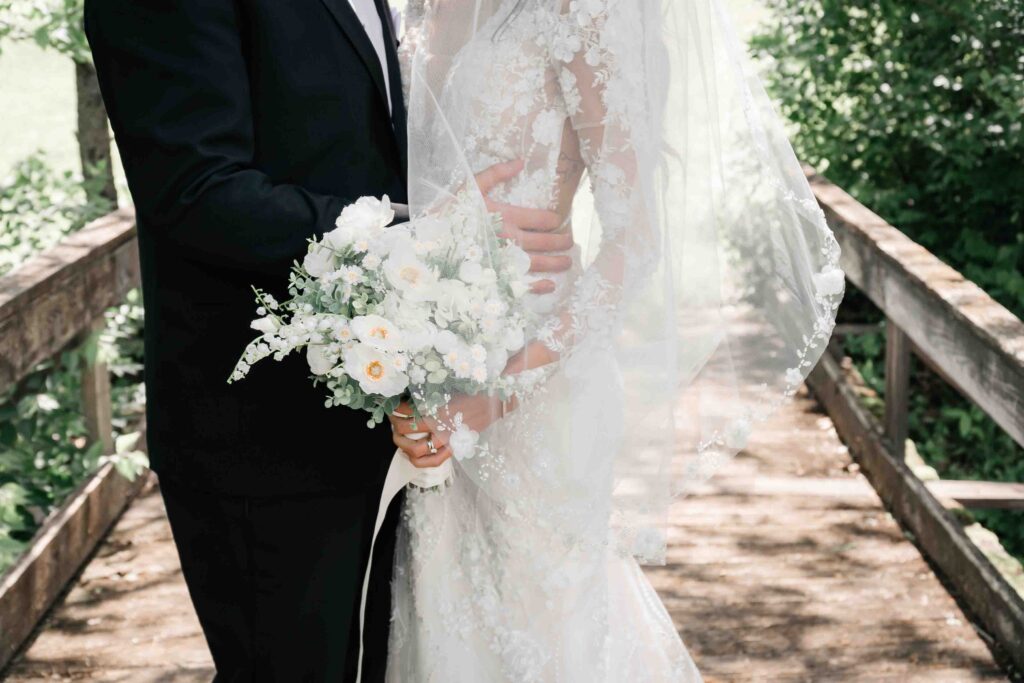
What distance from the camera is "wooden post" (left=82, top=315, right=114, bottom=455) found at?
379 centimetres

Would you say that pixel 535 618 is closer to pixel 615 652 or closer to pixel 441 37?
pixel 615 652

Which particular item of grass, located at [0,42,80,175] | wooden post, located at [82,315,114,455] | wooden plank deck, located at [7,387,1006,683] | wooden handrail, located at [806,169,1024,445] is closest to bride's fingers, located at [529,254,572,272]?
wooden handrail, located at [806,169,1024,445]

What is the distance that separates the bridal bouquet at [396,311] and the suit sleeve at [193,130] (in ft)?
0.28

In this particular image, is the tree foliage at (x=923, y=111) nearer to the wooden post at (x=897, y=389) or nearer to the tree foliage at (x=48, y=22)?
the wooden post at (x=897, y=389)

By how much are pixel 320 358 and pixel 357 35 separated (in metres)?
0.51

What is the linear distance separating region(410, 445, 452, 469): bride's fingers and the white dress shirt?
549 mm

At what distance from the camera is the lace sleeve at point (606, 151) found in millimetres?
1914

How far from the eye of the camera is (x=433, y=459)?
1968 millimetres

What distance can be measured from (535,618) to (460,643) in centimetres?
14

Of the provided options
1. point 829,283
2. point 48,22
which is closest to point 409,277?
point 829,283

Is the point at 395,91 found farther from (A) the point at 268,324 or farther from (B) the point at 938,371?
(B) the point at 938,371

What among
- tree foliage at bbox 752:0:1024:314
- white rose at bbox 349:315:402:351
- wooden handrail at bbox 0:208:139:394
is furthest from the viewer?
tree foliage at bbox 752:0:1024:314

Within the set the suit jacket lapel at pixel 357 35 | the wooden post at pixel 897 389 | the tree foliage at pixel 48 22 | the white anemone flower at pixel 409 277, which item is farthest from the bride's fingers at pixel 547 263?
the tree foliage at pixel 48 22

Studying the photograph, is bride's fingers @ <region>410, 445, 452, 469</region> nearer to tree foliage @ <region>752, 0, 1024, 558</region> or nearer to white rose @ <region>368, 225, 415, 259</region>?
white rose @ <region>368, 225, 415, 259</region>
